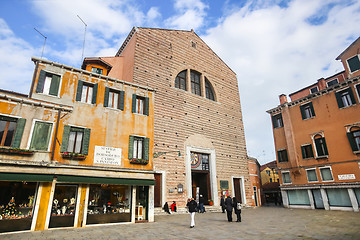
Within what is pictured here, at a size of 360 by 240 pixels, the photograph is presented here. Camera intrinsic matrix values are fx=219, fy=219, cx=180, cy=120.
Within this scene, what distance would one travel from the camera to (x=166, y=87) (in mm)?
18719

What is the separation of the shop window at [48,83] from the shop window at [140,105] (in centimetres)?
405

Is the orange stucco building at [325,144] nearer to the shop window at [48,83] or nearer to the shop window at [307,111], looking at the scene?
the shop window at [307,111]

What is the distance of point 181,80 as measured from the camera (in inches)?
811

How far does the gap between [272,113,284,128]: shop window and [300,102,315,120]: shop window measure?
2.43 metres

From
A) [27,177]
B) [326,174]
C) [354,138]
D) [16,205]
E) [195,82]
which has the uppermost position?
[195,82]

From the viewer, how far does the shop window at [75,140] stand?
1033cm

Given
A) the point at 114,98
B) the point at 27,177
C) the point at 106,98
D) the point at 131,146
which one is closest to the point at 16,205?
the point at 27,177

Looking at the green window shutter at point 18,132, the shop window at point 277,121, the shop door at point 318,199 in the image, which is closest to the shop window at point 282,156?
the shop window at point 277,121

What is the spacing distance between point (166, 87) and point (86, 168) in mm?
10290

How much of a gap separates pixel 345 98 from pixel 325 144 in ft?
13.5

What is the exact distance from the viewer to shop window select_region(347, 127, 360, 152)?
1677 cm

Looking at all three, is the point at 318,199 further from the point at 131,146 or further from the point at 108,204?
the point at 108,204

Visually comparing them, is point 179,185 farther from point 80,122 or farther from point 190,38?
point 190,38

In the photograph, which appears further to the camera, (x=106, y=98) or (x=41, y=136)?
(x=106, y=98)
